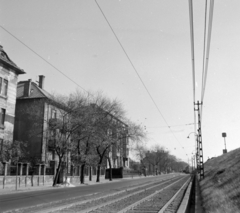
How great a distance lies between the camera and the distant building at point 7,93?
32969 mm

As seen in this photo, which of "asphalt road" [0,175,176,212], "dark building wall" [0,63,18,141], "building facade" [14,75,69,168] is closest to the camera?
"asphalt road" [0,175,176,212]

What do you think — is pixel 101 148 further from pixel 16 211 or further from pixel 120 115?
pixel 16 211

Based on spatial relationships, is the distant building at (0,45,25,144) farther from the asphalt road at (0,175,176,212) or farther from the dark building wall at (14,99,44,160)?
the asphalt road at (0,175,176,212)

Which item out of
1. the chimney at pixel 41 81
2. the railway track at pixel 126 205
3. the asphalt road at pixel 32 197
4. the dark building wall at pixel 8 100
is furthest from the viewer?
the chimney at pixel 41 81

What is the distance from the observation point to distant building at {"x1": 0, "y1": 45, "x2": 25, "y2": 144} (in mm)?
32969

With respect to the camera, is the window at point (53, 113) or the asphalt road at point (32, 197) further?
the window at point (53, 113)

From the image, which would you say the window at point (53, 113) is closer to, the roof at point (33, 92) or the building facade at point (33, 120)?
the building facade at point (33, 120)

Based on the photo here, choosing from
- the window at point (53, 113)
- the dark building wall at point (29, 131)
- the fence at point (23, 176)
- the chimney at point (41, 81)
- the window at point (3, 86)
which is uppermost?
the chimney at point (41, 81)

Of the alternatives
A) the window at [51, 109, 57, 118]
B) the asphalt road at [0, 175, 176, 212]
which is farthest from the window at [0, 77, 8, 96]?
the asphalt road at [0, 175, 176, 212]

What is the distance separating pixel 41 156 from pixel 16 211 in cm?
3063

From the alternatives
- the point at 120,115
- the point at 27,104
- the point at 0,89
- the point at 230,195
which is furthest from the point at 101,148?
the point at 230,195

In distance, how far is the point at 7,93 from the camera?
33.9 m

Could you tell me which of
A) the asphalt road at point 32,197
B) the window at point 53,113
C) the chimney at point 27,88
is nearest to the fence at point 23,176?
the asphalt road at point 32,197

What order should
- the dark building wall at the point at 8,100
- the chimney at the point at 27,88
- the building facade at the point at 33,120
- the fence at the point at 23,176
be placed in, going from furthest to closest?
the chimney at the point at 27,88 → the building facade at the point at 33,120 → the dark building wall at the point at 8,100 → the fence at the point at 23,176
